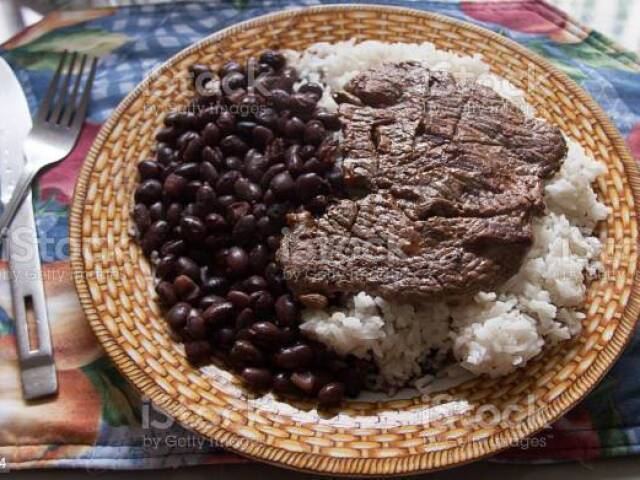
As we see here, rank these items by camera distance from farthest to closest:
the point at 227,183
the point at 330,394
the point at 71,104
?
the point at 71,104, the point at 227,183, the point at 330,394

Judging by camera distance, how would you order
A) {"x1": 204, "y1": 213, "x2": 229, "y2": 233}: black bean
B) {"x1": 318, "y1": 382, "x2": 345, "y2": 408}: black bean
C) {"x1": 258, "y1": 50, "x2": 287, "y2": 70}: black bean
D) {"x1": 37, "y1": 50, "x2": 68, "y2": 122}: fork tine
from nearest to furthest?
{"x1": 318, "y1": 382, "x2": 345, "y2": 408}: black bean → {"x1": 204, "y1": 213, "x2": 229, "y2": 233}: black bean → {"x1": 258, "y1": 50, "x2": 287, "y2": 70}: black bean → {"x1": 37, "y1": 50, "x2": 68, "y2": 122}: fork tine

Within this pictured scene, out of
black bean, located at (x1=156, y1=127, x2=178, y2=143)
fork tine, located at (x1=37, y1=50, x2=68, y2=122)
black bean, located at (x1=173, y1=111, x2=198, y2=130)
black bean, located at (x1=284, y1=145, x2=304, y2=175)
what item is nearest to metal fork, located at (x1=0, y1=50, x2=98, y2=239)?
fork tine, located at (x1=37, y1=50, x2=68, y2=122)

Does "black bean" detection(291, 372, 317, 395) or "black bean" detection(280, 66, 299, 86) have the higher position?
"black bean" detection(280, 66, 299, 86)

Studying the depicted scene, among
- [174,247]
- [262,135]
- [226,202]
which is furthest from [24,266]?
[262,135]

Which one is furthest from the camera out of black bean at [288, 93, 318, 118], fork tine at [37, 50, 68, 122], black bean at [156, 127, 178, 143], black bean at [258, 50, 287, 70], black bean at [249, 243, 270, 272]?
fork tine at [37, 50, 68, 122]

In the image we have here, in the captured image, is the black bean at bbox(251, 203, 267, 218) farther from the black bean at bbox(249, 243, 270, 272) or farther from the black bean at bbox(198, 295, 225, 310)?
the black bean at bbox(198, 295, 225, 310)

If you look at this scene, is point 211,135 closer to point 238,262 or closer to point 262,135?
point 262,135

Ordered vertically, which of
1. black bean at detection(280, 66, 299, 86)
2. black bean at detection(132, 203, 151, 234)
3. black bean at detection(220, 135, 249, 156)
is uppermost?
black bean at detection(280, 66, 299, 86)
